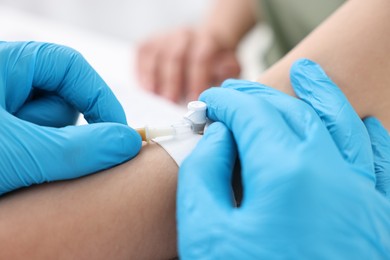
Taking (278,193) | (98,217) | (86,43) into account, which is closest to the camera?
(278,193)

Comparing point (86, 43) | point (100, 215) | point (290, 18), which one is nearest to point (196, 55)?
point (290, 18)

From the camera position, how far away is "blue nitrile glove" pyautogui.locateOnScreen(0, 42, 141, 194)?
2.21 ft

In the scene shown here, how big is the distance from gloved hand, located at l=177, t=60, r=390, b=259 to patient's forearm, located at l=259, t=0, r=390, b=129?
163 mm

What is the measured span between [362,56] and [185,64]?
98 centimetres

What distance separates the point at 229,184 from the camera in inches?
26.2

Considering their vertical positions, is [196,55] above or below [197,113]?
below

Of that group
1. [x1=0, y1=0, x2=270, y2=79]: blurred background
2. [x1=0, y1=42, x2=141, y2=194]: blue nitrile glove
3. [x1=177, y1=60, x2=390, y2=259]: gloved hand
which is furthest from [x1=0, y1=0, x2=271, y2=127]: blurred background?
[x1=177, y1=60, x2=390, y2=259]: gloved hand

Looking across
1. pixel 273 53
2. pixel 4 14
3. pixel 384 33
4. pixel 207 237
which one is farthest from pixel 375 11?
pixel 4 14

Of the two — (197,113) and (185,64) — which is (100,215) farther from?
(185,64)

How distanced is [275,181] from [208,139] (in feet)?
0.53

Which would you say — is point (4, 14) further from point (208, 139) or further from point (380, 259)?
point (380, 259)

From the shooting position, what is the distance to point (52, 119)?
813 millimetres

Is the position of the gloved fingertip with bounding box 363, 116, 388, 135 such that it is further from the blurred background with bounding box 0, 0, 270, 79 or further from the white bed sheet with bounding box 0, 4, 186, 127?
the blurred background with bounding box 0, 0, 270, 79

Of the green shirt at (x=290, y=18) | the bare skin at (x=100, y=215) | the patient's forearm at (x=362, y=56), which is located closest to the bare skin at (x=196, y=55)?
the green shirt at (x=290, y=18)
